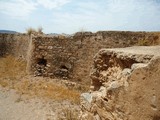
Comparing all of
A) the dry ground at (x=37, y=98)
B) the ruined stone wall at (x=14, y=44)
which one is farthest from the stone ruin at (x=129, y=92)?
the ruined stone wall at (x=14, y=44)

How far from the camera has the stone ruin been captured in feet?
9.41

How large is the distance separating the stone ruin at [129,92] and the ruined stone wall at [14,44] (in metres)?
14.0

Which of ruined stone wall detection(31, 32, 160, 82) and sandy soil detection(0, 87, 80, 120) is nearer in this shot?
sandy soil detection(0, 87, 80, 120)

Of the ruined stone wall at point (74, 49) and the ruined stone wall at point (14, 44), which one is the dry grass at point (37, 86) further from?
the ruined stone wall at point (14, 44)

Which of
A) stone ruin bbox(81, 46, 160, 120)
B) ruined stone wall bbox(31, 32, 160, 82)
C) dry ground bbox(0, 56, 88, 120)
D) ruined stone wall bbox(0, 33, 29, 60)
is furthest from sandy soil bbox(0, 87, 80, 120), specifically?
ruined stone wall bbox(0, 33, 29, 60)

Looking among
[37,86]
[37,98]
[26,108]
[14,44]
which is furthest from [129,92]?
[14,44]

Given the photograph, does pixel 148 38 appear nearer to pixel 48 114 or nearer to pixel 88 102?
pixel 48 114

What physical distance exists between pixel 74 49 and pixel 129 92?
28.7 ft

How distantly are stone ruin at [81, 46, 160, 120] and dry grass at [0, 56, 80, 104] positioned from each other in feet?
15.8

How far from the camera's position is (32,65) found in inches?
504

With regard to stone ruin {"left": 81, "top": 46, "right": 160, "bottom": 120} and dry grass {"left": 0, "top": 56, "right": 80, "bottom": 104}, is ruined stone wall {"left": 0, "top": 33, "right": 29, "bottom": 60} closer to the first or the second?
dry grass {"left": 0, "top": 56, "right": 80, "bottom": 104}

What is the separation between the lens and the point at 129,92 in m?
Result: 3.13

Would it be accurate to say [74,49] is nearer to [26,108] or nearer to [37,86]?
[37,86]

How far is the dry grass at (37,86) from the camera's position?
964 cm
